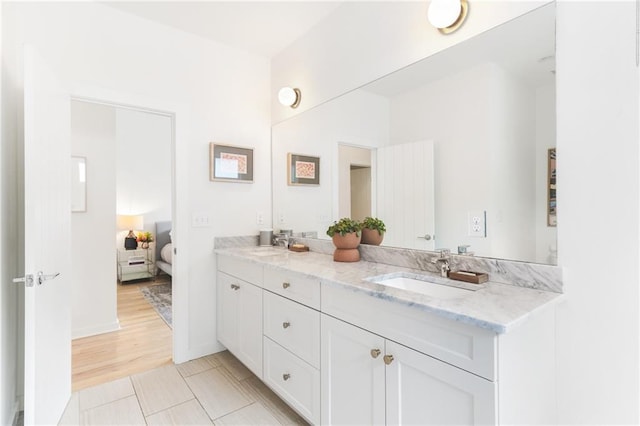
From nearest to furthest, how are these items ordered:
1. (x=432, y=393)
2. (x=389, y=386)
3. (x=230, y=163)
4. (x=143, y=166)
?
(x=432, y=393), (x=389, y=386), (x=230, y=163), (x=143, y=166)

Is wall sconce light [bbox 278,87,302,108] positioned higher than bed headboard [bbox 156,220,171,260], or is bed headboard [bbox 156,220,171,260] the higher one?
wall sconce light [bbox 278,87,302,108]

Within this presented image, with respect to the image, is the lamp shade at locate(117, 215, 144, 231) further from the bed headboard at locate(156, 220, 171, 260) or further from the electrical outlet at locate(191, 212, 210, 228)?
the electrical outlet at locate(191, 212, 210, 228)

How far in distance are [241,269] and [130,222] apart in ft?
13.5

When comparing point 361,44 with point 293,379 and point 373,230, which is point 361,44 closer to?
point 373,230

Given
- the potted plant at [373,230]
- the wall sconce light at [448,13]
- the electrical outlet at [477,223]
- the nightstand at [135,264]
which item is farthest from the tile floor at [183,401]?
the nightstand at [135,264]

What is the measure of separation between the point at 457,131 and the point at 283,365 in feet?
5.05

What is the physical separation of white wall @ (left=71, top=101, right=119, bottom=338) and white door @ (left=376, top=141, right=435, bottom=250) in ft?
8.95

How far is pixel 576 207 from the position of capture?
3.95 ft

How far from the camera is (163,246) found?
5516 mm

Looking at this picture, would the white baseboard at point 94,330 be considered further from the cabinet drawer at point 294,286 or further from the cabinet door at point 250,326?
the cabinet drawer at point 294,286

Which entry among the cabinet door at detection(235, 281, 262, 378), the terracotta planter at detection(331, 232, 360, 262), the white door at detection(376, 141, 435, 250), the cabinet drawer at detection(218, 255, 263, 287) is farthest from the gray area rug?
the white door at detection(376, 141, 435, 250)

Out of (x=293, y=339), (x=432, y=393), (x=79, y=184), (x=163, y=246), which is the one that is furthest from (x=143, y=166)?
(x=432, y=393)

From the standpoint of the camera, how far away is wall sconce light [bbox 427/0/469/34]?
1494 millimetres

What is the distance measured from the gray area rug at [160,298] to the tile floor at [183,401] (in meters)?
1.14
